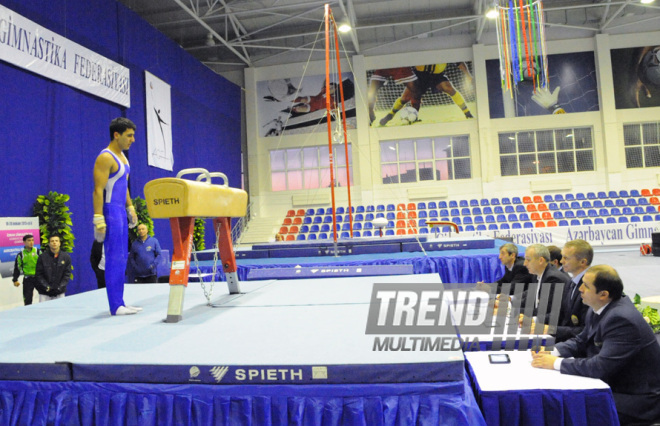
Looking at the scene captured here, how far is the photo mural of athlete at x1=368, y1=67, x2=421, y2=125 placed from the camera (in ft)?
52.0

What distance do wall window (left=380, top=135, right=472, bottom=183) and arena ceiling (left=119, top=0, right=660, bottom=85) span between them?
3.26 meters

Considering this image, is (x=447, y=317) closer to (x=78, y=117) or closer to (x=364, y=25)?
(x=78, y=117)

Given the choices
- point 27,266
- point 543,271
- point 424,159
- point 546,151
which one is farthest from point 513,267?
point 546,151

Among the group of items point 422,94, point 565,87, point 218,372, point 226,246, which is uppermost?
point 422,94

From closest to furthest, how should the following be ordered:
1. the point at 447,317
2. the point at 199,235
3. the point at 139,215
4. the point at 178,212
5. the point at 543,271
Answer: the point at 447,317 → the point at 178,212 → the point at 543,271 → the point at 139,215 → the point at 199,235

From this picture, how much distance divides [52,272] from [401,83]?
42.0 feet

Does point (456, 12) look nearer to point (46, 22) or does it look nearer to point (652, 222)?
point (652, 222)

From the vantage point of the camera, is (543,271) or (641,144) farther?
(641,144)

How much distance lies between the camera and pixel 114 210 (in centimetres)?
291

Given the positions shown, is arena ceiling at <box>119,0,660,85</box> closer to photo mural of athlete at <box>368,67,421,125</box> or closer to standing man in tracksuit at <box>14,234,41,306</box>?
photo mural of athlete at <box>368,67,421,125</box>

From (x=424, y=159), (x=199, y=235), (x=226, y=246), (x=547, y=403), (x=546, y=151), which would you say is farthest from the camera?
(x=424, y=159)

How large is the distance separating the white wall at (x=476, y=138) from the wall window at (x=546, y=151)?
243mm

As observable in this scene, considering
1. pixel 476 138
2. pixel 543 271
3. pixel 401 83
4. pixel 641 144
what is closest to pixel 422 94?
pixel 401 83

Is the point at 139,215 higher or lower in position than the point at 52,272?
higher
